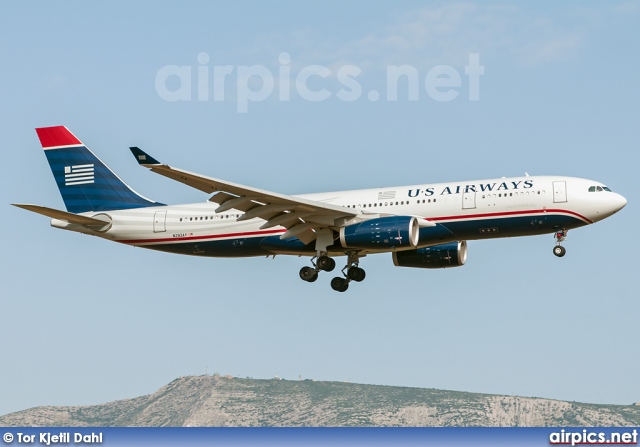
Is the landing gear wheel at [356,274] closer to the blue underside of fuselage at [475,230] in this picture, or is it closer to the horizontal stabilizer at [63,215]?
the blue underside of fuselage at [475,230]

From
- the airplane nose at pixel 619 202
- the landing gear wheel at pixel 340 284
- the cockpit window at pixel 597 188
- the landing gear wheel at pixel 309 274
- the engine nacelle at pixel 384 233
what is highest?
the cockpit window at pixel 597 188

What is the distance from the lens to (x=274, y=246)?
4825 cm

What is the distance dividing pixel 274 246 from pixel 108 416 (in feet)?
371

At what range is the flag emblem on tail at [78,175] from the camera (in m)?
53.8

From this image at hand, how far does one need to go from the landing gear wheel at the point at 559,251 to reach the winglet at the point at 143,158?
1719 cm

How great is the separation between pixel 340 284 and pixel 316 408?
107 meters

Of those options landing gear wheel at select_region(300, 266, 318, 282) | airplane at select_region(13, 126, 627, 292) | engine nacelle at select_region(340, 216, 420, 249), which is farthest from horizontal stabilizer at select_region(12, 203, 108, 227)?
engine nacelle at select_region(340, 216, 420, 249)

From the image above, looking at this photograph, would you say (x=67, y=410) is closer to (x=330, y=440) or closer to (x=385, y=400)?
(x=385, y=400)

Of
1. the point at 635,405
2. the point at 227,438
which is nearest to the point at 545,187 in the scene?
the point at 227,438

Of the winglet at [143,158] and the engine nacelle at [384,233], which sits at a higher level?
the winglet at [143,158]

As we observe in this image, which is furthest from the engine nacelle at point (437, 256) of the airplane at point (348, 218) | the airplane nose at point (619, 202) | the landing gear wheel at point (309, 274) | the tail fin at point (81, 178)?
the tail fin at point (81, 178)

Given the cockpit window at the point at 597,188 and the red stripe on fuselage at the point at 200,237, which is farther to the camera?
the red stripe on fuselage at the point at 200,237

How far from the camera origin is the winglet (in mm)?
40812

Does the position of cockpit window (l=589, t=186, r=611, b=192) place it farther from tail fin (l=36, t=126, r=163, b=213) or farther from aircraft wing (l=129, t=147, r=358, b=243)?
tail fin (l=36, t=126, r=163, b=213)
